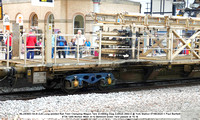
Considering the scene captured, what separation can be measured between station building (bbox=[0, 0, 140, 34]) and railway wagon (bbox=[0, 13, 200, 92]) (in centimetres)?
1489

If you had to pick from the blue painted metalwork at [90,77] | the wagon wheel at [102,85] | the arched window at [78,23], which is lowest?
the wagon wheel at [102,85]

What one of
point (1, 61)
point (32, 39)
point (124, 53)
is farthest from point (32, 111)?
point (32, 39)

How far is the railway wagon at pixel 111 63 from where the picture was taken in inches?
414

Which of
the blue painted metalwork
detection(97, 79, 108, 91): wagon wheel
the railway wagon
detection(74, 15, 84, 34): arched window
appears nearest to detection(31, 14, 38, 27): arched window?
detection(74, 15, 84, 34): arched window

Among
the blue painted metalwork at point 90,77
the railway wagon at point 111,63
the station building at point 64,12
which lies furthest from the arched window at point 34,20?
Result: the blue painted metalwork at point 90,77

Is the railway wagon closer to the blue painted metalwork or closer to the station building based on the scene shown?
the blue painted metalwork

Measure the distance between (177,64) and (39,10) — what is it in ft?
65.8

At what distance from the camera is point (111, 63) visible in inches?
451

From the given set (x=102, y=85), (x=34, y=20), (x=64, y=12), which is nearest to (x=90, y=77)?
(x=102, y=85)

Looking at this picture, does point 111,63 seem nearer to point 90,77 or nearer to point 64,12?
point 90,77

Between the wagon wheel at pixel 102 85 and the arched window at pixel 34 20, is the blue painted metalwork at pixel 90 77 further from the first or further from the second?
the arched window at pixel 34 20

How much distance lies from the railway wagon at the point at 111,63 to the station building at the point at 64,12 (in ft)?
48.9

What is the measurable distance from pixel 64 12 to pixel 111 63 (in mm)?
18265

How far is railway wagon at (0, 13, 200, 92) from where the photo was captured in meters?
10.5
